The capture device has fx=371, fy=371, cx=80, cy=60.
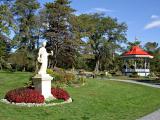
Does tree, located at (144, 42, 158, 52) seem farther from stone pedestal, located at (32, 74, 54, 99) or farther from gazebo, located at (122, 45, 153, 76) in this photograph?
stone pedestal, located at (32, 74, 54, 99)

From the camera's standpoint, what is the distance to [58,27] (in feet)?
195

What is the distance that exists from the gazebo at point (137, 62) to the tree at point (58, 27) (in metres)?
13.1

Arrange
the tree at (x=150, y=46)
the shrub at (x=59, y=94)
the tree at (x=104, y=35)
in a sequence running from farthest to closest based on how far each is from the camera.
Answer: the tree at (x=150, y=46)
the tree at (x=104, y=35)
the shrub at (x=59, y=94)

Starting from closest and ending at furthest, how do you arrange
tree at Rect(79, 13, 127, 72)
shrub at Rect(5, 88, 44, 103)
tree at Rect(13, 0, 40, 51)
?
shrub at Rect(5, 88, 44, 103), tree at Rect(13, 0, 40, 51), tree at Rect(79, 13, 127, 72)

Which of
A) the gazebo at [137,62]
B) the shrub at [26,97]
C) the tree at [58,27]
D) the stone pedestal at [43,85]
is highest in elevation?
the tree at [58,27]

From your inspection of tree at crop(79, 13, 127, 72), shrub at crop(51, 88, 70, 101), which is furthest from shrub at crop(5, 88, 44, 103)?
tree at crop(79, 13, 127, 72)

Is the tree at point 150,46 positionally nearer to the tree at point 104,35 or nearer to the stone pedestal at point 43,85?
the tree at point 104,35

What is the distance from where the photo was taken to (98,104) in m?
19.8

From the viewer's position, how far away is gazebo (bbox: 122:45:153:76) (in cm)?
6612

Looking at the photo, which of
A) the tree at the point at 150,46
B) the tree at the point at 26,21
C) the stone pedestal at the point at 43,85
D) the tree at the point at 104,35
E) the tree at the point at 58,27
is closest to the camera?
the stone pedestal at the point at 43,85

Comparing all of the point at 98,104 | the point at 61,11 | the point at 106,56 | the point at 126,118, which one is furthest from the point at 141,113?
the point at 106,56

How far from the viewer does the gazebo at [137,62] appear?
6612 cm

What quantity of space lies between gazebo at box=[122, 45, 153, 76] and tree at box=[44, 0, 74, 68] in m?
13.1

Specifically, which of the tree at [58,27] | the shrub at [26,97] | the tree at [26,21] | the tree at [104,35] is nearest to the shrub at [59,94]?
the shrub at [26,97]
